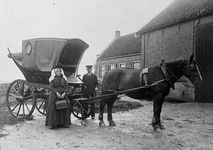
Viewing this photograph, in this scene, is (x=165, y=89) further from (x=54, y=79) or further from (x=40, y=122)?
(x=40, y=122)

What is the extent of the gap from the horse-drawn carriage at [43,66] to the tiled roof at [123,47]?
12759mm

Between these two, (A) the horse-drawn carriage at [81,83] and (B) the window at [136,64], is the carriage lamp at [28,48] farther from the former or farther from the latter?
(B) the window at [136,64]

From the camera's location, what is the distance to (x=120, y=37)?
26.7 m

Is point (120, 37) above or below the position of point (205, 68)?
above

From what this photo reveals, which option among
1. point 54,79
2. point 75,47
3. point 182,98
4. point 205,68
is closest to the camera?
point 54,79

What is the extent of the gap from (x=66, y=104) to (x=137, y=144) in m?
2.35

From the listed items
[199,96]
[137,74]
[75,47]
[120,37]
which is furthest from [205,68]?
[120,37]

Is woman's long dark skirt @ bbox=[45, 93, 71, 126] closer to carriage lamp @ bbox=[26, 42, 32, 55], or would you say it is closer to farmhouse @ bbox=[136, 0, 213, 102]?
carriage lamp @ bbox=[26, 42, 32, 55]

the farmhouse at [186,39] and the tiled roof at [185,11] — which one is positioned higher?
the tiled roof at [185,11]

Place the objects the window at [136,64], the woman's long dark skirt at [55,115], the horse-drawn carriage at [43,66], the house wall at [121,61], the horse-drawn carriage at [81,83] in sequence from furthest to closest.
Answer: the house wall at [121,61]
the window at [136,64]
the horse-drawn carriage at [43,66]
the woman's long dark skirt at [55,115]
the horse-drawn carriage at [81,83]

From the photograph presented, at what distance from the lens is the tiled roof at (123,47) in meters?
20.7

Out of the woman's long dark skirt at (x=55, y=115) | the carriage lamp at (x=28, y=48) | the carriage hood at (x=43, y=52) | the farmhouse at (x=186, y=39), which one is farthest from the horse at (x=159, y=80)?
the farmhouse at (x=186, y=39)

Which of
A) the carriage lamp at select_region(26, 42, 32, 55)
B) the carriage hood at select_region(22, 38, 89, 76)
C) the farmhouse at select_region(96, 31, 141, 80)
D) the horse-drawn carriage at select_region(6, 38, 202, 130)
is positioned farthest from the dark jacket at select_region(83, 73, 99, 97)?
the farmhouse at select_region(96, 31, 141, 80)

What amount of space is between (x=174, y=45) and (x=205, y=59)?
2791 millimetres
